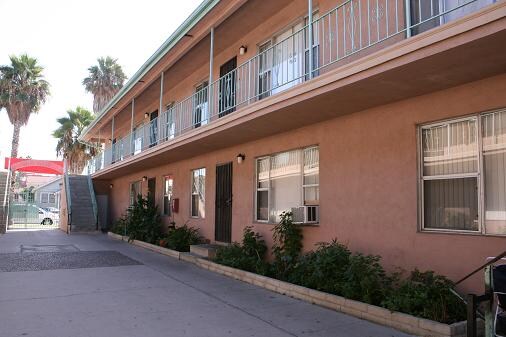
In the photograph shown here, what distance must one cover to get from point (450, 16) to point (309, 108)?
A: 8.52ft

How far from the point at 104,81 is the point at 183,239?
30.4 m

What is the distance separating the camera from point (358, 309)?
620 cm

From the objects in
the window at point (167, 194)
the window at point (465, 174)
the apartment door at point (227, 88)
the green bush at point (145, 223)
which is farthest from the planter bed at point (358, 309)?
the window at point (167, 194)

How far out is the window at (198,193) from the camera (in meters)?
13.9

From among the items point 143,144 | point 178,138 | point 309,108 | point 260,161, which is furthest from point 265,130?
point 143,144

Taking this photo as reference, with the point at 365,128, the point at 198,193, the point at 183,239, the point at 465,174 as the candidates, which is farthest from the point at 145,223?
the point at 465,174

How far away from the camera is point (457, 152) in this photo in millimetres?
6473

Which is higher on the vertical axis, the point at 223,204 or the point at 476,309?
the point at 223,204

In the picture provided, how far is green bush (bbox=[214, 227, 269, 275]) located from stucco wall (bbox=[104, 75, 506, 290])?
1.31 m

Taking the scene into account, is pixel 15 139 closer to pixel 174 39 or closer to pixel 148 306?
pixel 174 39

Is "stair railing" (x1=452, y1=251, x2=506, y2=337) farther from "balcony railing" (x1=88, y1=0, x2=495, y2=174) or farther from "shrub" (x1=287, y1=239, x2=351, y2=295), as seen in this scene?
"balcony railing" (x1=88, y1=0, x2=495, y2=174)

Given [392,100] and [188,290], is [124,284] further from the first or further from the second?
[392,100]

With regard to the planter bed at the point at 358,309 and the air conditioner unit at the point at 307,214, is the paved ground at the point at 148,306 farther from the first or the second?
the air conditioner unit at the point at 307,214

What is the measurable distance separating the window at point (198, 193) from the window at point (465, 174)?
8.20 metres
